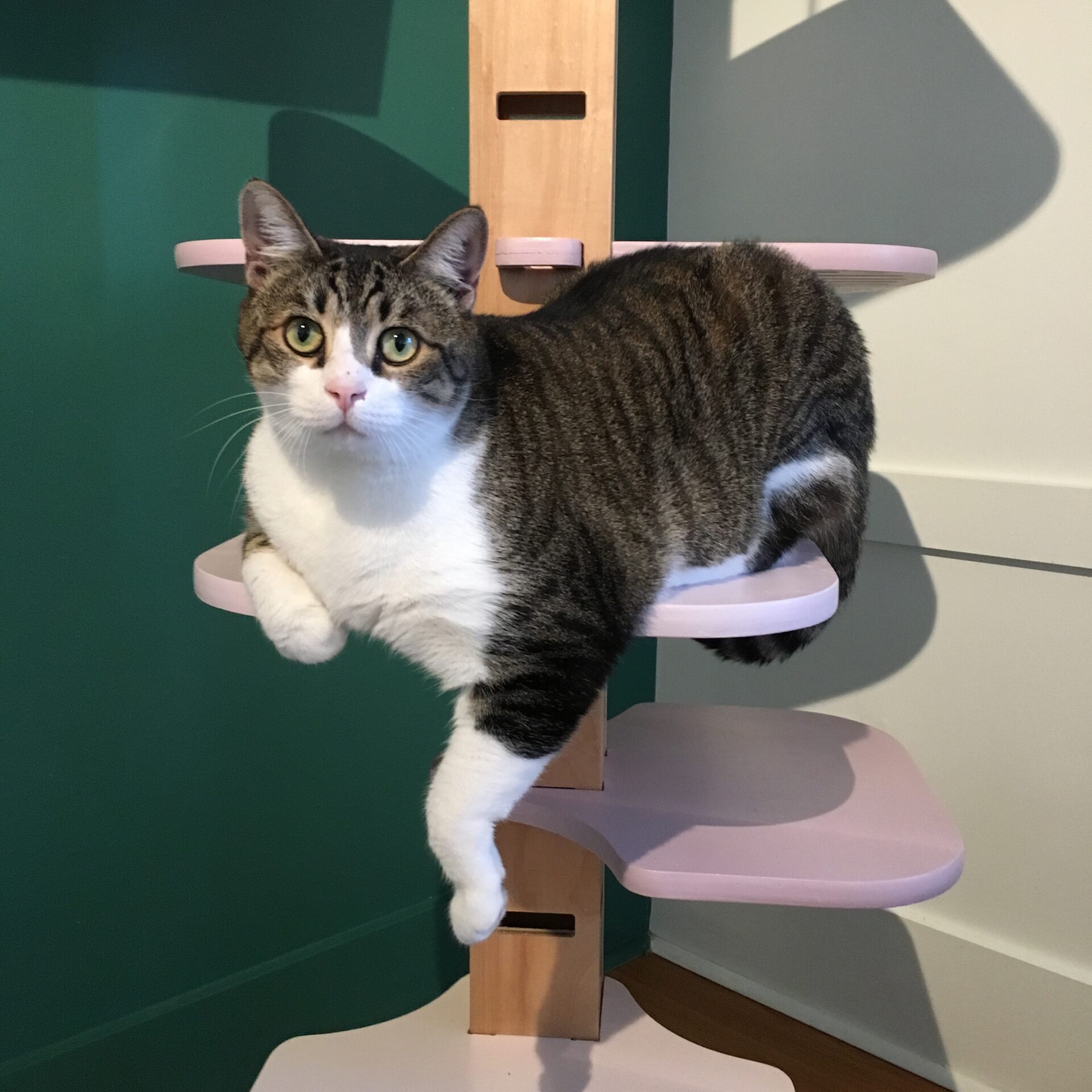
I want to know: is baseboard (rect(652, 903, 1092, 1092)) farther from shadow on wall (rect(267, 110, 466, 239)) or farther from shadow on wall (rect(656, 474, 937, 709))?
shadow on wall (rect(267, 110, 466, 239))

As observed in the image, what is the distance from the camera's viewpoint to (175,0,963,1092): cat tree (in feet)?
3.40

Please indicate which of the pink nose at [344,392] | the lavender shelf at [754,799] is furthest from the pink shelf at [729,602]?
the pink nose at [344,392]

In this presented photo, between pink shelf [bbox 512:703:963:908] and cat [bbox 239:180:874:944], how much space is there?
0.65 ft

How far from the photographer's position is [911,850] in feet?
3.58

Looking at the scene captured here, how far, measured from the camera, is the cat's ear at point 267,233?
0.90 metres

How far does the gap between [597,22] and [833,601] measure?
61 cm

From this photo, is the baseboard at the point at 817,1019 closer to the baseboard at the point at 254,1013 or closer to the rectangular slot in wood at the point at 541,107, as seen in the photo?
the baseboard at the point at 254,1013

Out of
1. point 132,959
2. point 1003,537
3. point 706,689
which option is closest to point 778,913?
point 706,689

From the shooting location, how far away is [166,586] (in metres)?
1.43

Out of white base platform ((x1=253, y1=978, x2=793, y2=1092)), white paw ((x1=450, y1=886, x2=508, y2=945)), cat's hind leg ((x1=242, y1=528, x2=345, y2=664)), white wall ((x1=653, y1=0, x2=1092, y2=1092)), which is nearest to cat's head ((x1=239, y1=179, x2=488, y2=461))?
cat's hind leg ((x1=242, y1=528, x2=345, y2=664))

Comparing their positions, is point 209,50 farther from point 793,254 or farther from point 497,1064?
point 497,1064

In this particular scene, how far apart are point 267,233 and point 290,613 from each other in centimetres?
34

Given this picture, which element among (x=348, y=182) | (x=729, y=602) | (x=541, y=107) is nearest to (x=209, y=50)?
(x=348, y=182)

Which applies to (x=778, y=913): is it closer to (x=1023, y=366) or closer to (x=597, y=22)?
(x=1023, y=366)
